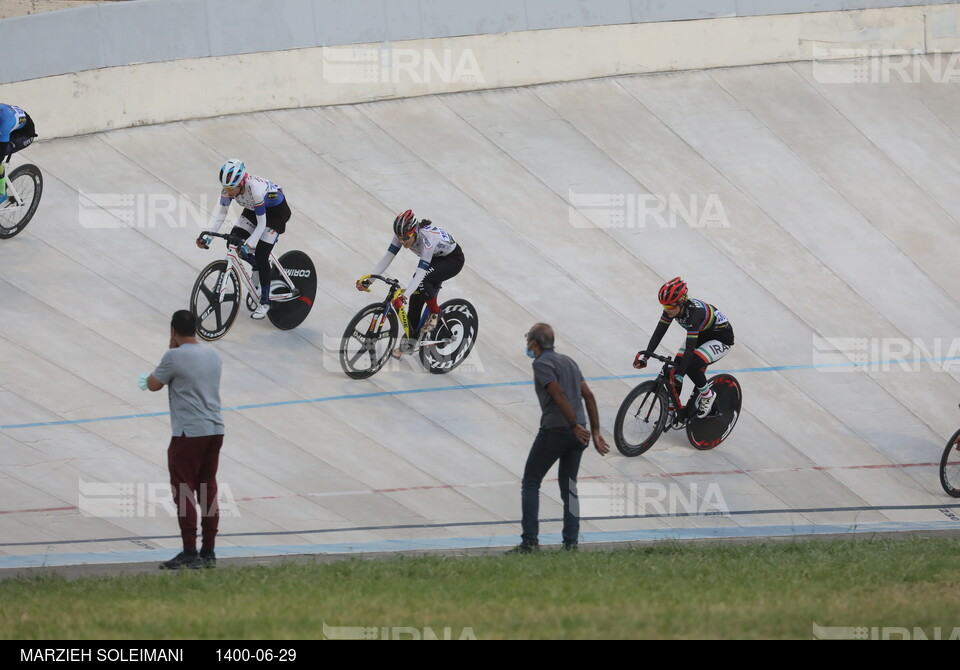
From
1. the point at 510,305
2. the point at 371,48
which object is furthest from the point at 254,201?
the point at 371,48

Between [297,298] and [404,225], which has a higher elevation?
[404,225]

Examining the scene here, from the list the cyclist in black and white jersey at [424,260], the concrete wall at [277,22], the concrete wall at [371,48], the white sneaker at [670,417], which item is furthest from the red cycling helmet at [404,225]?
the concrete wall at [277,22]

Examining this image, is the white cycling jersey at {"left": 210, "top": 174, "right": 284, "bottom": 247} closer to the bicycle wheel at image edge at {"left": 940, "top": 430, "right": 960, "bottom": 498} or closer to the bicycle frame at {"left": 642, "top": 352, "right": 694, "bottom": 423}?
the bicycle frame at {"left": 642, "top": 352, "right": 694, "bottom": 423}

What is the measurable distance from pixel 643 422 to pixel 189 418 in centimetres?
570

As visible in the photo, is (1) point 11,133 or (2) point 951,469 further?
(1) point 11,133

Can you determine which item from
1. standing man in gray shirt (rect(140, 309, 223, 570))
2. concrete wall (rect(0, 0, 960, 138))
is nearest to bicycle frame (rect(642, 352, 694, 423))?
standing man in gray shirt (rect(140, 309, 223, 570))

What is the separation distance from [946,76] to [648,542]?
1381 centimetres

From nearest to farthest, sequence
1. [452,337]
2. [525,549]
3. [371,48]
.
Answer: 1. [525,549]
2. [452,337]
3. [371,48]

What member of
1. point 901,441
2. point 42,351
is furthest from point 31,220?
point 901,441

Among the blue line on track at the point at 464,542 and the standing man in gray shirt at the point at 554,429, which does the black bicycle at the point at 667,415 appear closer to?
the blue line on track at the point at 464,542

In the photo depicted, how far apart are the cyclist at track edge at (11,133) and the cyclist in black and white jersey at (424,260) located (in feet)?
12.9

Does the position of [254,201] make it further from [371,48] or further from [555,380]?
[371,48]

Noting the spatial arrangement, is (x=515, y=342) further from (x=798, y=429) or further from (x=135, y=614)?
(x=135, y=614)

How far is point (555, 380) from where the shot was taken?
8258 millimetres
